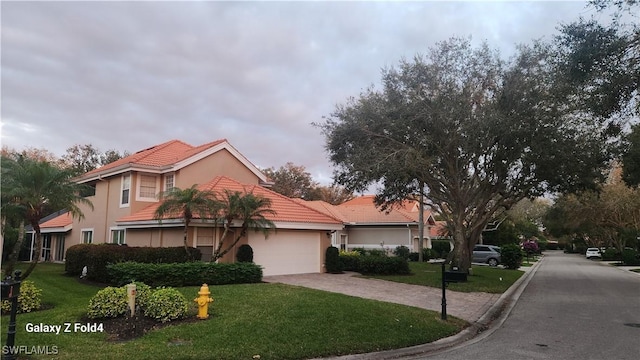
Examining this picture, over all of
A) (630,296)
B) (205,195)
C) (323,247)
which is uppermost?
(205,195)

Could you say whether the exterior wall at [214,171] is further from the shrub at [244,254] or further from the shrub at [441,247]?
the shrub at [441,247]

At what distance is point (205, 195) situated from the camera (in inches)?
655

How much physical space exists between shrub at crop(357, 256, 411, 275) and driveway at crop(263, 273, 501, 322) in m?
1.93

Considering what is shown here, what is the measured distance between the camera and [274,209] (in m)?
21.0

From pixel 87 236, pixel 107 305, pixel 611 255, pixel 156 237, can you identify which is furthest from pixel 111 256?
pixel 611 255

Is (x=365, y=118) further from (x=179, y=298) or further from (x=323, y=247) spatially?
(x=179, y=298)

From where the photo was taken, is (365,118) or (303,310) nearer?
(303,310)

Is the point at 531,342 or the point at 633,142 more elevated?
the point at 633,142

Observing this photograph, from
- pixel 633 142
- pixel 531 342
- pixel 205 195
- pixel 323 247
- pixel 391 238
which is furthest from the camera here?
pixel 391 238

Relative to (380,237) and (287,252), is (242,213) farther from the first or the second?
(380,237)

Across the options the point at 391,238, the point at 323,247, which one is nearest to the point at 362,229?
the point at 391,238

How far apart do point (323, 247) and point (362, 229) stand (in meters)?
16.5

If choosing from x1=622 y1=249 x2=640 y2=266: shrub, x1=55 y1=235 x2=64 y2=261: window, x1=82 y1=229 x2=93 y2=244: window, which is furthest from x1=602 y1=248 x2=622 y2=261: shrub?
x1=55 y1=235 x2=64 y2=261: window

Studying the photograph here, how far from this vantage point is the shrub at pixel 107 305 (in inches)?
346
